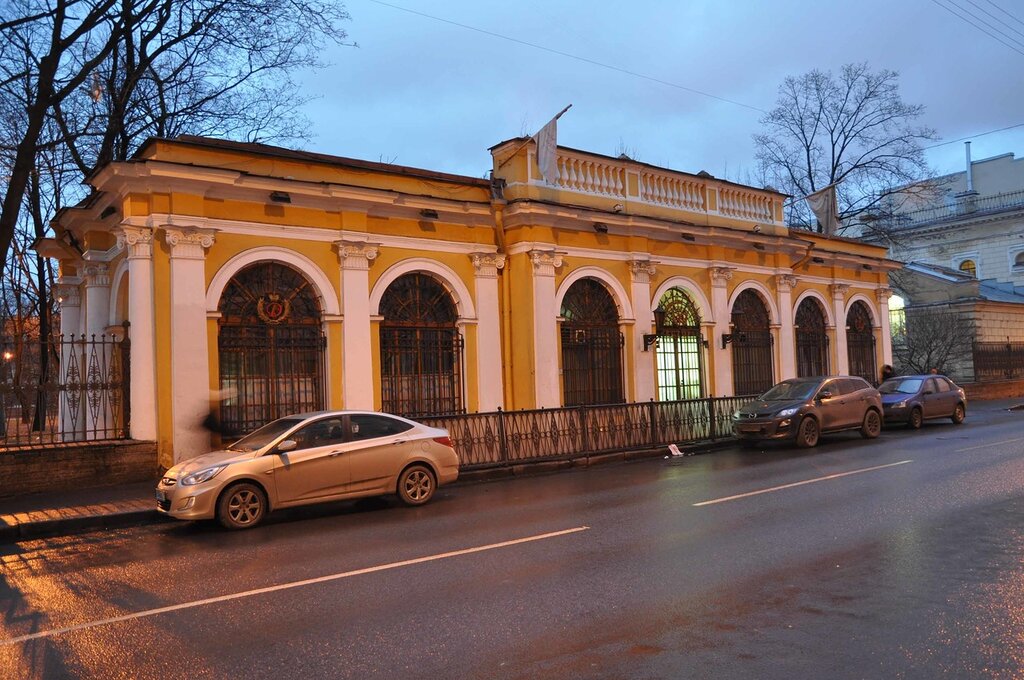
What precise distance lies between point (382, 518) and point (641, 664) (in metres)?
6.08

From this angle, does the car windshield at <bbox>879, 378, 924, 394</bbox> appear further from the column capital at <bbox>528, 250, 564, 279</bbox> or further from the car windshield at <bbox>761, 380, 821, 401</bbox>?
the column capital at <bbox>528, 250, 564, 279</bbox>

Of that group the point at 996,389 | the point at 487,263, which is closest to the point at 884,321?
the point at 996,389

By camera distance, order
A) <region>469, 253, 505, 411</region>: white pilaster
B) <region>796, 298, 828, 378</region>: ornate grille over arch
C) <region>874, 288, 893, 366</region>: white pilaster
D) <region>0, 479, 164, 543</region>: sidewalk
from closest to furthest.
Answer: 1. <region>0, 479, 164, 543</region>: sidewalk
2. <region>469, 253, 505, 411</region>: white pilaster
3. <region>796, 298, 828, 378</region>: ornate grille over arch
4. <region>874, 288, 893, 366</region>: white pilaster

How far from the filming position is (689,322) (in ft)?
67.5

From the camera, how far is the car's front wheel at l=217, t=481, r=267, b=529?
9.48 meters

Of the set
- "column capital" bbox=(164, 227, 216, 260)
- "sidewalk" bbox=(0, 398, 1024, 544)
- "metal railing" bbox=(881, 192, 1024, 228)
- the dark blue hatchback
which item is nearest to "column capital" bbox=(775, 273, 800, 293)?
the dark blue hatchback

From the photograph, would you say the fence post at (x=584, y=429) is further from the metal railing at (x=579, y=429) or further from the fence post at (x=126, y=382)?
the fence post at (x=126, y=382)

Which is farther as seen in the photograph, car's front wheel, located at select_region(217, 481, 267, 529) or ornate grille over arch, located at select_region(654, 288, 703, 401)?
ornate grille over arch, located at select_region(654, 288, 703, 401)

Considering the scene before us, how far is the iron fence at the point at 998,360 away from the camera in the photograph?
3262cm

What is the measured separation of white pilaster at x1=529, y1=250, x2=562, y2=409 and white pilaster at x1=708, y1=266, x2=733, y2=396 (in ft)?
17.5

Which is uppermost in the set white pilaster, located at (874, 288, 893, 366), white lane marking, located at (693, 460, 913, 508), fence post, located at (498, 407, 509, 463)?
white pilaster, located at (874, 288, 893, 366)

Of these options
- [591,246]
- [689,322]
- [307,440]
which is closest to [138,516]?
[307,440]

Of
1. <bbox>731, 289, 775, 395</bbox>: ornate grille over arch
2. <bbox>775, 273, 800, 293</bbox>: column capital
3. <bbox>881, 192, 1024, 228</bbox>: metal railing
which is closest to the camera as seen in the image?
<bbox>731, 289, 775, 395</bbox>: ornate grille over arch

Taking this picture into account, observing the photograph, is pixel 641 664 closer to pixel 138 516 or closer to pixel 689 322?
pixel 138 516
